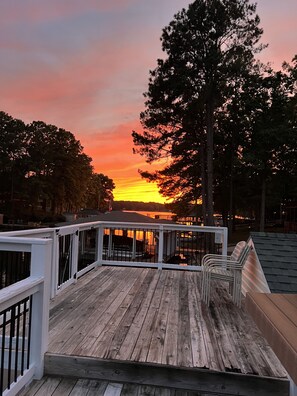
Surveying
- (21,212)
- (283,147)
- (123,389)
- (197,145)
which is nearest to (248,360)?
(123,389)

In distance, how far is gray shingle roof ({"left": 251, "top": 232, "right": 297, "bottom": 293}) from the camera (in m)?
3.41

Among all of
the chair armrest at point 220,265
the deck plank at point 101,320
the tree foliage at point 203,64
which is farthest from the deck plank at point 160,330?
the tree foliage at point 203,64

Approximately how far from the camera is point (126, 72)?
11.1 meters

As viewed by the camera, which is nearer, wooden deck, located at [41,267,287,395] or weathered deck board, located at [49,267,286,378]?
wooden deck, located at [41,267,287,395]

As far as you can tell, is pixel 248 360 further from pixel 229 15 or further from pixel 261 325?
pixel 229 15

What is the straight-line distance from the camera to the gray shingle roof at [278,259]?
11.2 ft

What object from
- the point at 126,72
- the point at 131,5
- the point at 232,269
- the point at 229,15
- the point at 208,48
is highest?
the point at 229,15

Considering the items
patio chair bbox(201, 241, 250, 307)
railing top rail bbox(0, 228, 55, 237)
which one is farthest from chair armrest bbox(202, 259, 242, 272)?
railing top rail bbox(0, 228, 55, 237)

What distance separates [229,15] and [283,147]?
825 centimetres

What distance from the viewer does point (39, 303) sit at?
2.21 m

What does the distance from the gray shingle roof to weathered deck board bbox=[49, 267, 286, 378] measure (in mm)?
548

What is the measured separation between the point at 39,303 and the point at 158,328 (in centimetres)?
124

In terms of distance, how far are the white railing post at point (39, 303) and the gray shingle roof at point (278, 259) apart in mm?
2401

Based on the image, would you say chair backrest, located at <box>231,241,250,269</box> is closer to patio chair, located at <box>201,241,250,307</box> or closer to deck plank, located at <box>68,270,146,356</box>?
patio chair, located at <box>201,241,250,307</box>
